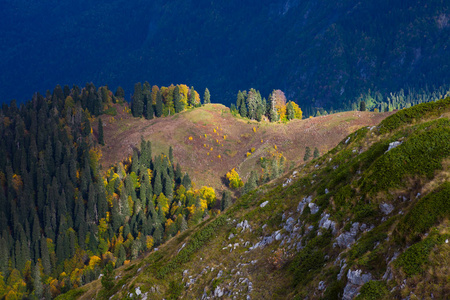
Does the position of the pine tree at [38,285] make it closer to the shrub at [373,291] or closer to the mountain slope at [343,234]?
the mountain slope at [343,234]

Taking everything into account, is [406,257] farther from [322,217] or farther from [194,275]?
[194,275]

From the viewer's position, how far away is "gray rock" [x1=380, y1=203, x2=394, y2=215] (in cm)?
3406

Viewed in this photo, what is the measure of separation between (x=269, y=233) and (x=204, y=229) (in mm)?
13931

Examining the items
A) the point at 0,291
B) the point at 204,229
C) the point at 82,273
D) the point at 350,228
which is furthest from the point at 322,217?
the point at 0,291

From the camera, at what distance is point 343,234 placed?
115 feet

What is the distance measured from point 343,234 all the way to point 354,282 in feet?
23.4

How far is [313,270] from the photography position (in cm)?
3494

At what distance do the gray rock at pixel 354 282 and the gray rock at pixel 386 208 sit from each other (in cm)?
769

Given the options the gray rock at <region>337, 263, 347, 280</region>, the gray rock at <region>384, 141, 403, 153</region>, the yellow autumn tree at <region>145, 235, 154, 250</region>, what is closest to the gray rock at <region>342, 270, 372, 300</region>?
the gray rock at <region>337, 263, 347, 280</region>

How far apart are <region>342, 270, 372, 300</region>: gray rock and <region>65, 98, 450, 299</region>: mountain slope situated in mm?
63

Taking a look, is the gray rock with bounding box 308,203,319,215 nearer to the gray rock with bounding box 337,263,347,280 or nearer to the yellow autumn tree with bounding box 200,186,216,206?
the gray rock with bounding box 337,263,347,280

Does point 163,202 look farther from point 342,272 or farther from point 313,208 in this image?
point 342,272

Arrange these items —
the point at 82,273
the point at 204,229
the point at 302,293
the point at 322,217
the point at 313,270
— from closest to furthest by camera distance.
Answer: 1. the point at 302,293
2. the point at 313,270
3. the point at 322,217
4. the point at 204,229
5. the point at 82,273

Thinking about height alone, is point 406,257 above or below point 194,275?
above
